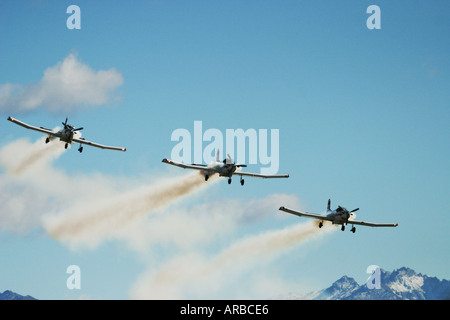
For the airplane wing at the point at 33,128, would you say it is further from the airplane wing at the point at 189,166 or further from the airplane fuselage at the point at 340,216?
the airplane fuselage at the point at 340,216

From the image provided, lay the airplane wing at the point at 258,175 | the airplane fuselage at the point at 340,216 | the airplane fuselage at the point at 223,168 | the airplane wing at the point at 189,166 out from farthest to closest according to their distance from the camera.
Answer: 1. the airplane wing at the point at 258,175
2. the airplane wing at the point at 189,166
3. the airplane fuselage at the point at 340,216
4. the airplane fuselage at the point at 223,168

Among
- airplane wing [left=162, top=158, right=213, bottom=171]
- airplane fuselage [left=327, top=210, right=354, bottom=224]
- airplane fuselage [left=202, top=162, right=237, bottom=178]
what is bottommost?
airplane fuselage [left=327, top=210, right=354, bottom=224]

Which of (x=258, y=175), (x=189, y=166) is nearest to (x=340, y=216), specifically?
(x=258, y=175)

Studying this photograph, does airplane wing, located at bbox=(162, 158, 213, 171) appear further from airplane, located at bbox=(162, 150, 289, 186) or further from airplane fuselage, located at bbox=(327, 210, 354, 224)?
airplane fuselage, located at bbox=(327, 210, 354, 224)

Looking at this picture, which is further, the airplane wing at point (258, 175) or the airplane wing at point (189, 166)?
the airplane wing at point (258, 175)

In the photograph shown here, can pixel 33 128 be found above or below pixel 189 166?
above

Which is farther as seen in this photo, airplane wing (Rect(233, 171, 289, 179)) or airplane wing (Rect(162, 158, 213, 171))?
airplane wing (Rect(233, 171, 289, 179))

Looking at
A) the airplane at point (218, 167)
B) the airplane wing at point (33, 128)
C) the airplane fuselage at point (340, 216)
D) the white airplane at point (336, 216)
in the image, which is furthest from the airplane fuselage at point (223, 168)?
the airplane wing at point (33, 128)

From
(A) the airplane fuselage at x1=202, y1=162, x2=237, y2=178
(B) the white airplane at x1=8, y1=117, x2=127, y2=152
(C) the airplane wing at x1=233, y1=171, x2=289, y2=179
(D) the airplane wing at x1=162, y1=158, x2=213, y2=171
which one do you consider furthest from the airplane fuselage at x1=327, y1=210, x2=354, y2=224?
(B) the white airplane at x1=8, y1=117, x2=127, y2=152

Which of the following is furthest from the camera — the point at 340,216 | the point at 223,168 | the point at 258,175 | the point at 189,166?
the point at 258,175

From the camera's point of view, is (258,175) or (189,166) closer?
(189,166)

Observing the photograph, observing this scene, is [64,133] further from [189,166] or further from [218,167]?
[218,167]
